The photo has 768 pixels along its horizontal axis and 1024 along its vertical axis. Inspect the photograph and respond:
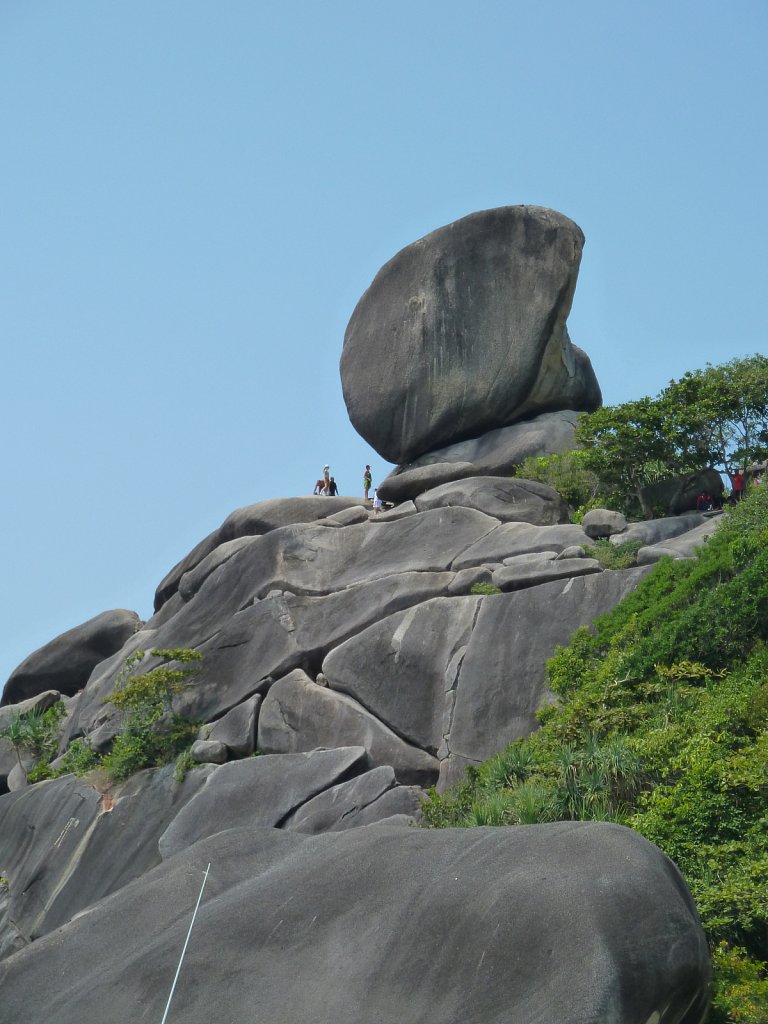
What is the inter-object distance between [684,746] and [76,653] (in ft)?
83.7

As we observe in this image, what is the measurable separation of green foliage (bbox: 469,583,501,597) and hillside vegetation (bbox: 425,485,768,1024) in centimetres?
355

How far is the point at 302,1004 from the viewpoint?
42.7 ft

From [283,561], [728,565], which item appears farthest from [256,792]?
[728,565]

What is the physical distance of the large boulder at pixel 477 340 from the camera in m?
37.8

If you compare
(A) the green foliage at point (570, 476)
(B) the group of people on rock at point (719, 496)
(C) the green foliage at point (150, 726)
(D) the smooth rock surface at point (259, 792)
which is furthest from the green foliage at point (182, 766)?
(B) the group of people on rock at point (719, 496)

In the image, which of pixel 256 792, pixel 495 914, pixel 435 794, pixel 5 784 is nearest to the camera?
pixel 495 914

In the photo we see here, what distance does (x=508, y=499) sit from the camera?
3262cm

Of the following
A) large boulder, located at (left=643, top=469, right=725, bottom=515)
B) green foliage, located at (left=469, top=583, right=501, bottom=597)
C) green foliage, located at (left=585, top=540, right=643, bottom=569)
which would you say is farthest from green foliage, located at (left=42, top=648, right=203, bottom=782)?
large boulder, located at (left=643, top=469, right=725, bottom=515)

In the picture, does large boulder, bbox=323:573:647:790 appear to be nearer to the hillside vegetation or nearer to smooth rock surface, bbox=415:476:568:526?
the hillside vegetation

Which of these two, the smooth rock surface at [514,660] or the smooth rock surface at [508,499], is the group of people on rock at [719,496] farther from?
the smooth rock surface at [514,660]

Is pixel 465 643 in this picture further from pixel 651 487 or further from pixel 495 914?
pixel 495 914

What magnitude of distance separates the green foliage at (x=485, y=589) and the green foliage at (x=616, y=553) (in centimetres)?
216

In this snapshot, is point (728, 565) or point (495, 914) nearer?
point (495, 914)

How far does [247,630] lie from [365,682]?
15.0ft
